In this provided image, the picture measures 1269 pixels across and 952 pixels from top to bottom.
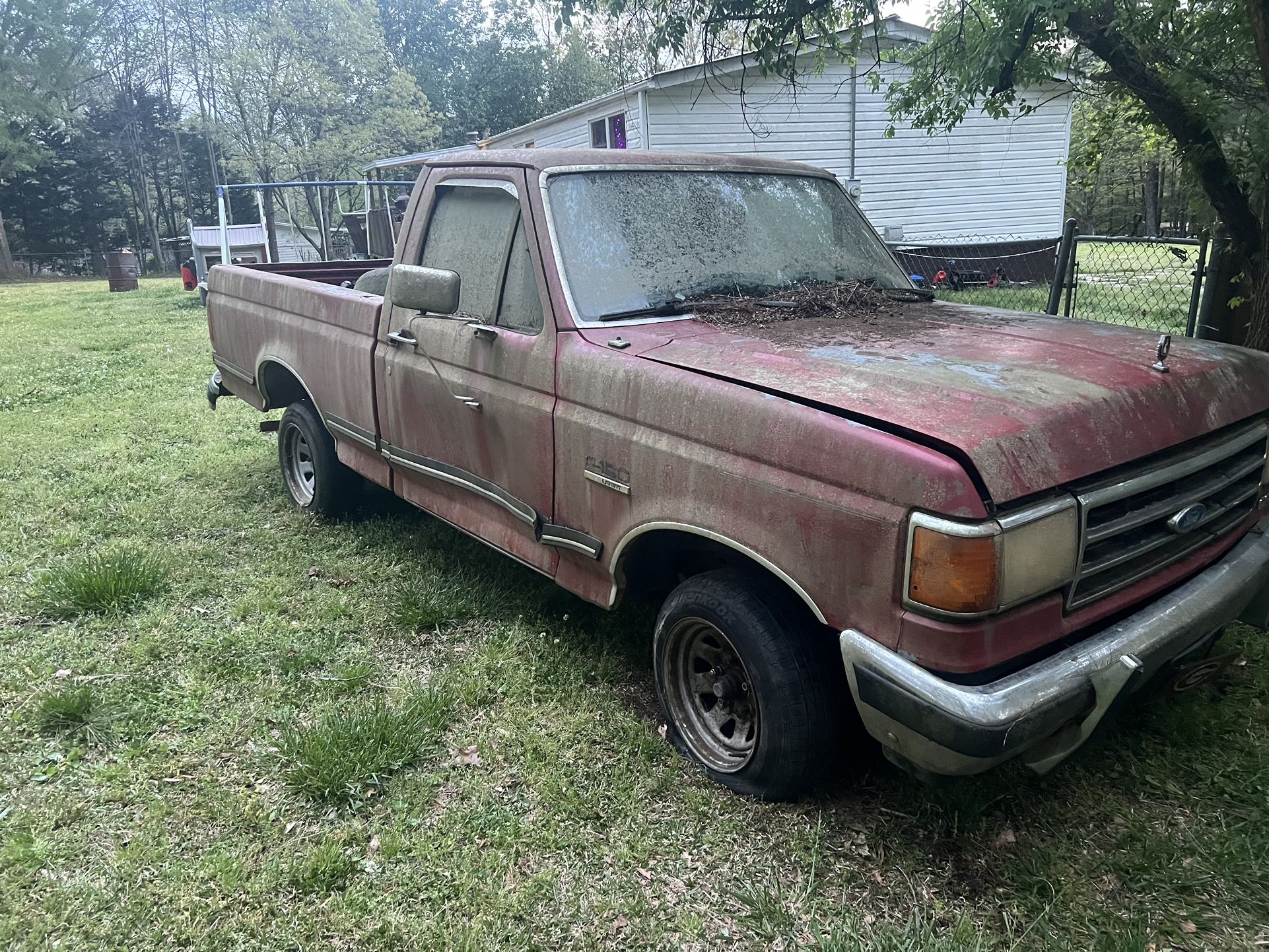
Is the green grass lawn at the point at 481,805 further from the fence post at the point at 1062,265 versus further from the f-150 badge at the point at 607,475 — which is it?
the fence post at the point at 1062,265

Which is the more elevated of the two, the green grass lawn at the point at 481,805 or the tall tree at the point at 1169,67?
the tall tree at the point at 1169,67

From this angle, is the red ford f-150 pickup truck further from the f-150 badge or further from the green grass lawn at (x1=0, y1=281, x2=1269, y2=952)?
the green grass lawn at (x1=0, y1=281, x2=1269, y2=952)

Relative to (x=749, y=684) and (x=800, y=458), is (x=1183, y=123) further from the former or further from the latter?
(x=749, y=684)

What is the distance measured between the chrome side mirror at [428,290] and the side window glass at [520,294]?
0.23 m

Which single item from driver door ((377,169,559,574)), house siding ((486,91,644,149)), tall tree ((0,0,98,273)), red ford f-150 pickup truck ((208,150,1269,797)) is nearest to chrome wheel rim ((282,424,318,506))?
red ford f-150 pickup truck ((208,150,1269,797))

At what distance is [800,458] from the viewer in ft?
7.88

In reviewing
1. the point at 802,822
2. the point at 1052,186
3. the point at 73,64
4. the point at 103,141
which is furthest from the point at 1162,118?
the point at 103,141

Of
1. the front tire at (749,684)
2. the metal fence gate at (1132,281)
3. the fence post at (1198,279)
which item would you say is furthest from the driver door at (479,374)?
the fence post at (1198,279)

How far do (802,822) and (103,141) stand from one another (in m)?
37.6

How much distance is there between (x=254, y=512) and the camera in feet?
18.1

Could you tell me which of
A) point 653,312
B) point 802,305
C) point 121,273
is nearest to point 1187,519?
point 802,305

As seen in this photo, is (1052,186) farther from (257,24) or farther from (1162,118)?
Answer: (257,24)

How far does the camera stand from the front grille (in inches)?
92.4

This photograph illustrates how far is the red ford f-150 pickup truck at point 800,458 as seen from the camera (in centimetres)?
221
